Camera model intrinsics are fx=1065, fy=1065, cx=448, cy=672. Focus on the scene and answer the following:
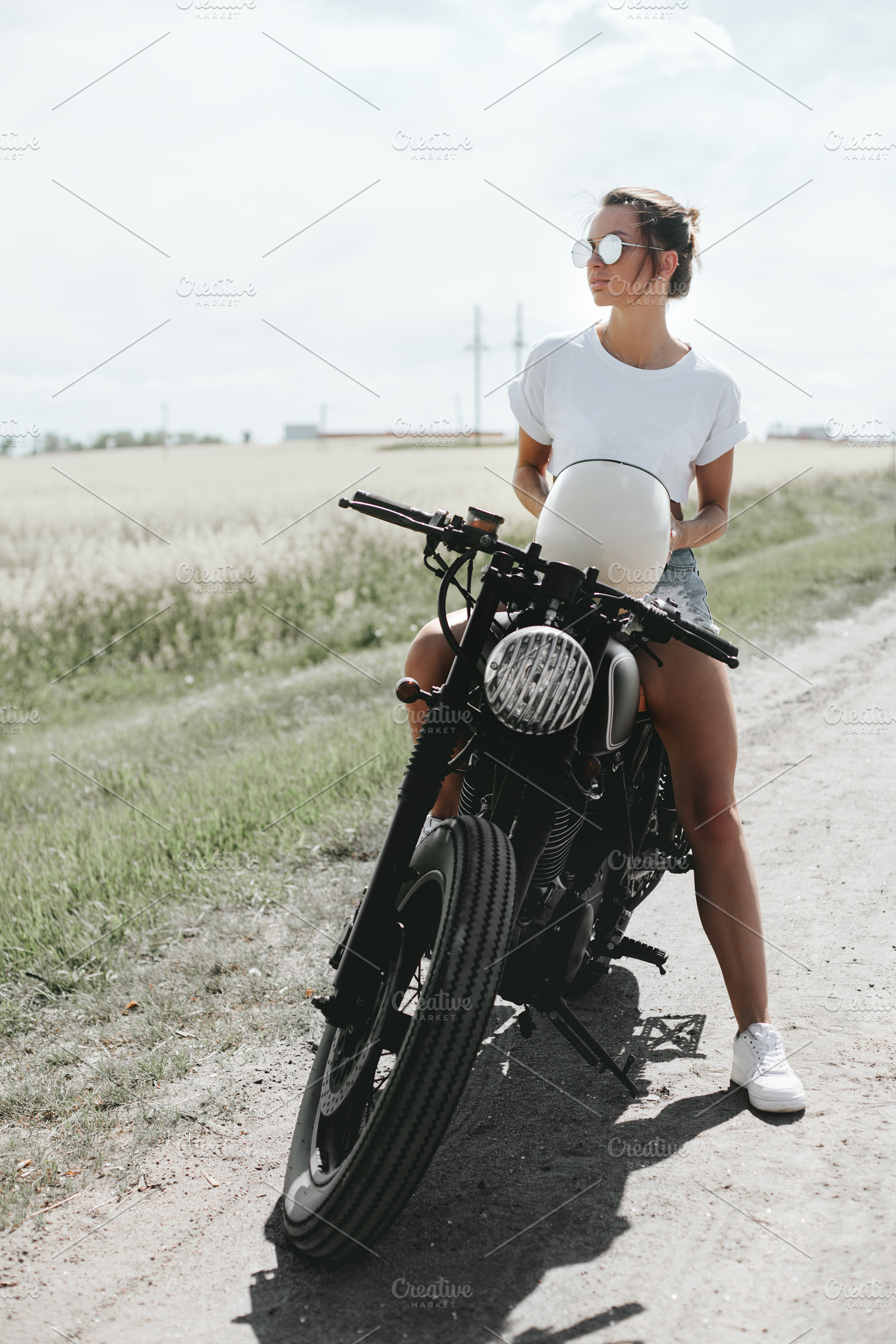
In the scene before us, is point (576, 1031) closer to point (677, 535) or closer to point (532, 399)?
point (677, 535)

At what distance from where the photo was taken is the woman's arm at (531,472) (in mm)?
3000

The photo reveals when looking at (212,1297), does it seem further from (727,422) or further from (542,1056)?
(727,422)

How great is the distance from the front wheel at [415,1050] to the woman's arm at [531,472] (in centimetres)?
117

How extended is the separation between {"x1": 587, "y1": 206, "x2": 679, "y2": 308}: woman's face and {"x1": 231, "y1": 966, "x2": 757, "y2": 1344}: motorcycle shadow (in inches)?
79.1

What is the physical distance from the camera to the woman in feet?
8.58

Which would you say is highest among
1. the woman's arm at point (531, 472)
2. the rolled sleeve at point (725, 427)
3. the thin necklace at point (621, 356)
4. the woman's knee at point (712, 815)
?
the thin necklace at point (621, 356)

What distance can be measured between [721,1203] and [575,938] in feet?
1.96

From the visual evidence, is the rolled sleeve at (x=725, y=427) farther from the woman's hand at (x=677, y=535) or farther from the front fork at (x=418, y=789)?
the front fork at (x=418, y=789)

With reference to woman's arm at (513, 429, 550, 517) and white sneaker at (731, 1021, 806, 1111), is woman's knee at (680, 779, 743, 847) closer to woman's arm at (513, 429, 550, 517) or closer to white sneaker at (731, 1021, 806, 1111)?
white sneaker at (731, 1021, 806, 1111)

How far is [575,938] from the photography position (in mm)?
2340

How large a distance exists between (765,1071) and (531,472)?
5.63 ft

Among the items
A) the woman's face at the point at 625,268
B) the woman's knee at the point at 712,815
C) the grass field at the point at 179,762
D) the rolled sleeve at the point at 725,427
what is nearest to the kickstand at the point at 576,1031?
the woman's knee at the point at 712,815

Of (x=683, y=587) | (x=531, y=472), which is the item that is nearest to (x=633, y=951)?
(x=683, y=587)

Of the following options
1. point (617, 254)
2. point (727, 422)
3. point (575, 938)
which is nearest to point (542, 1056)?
point (575, 938)
